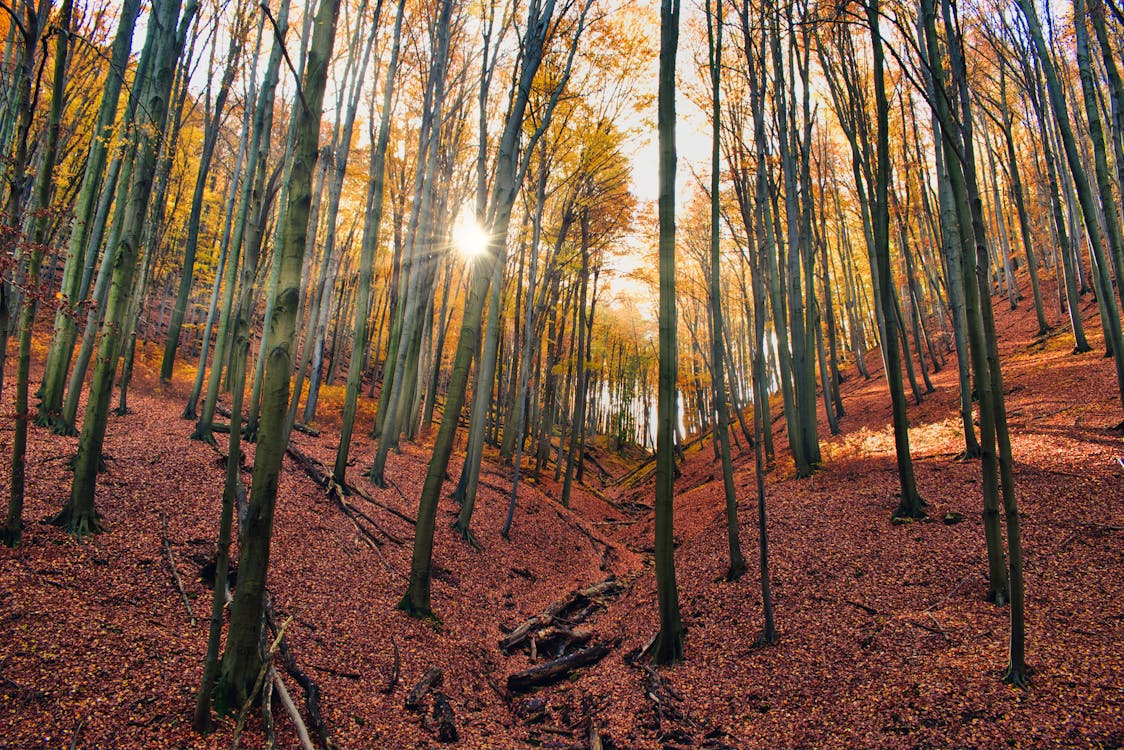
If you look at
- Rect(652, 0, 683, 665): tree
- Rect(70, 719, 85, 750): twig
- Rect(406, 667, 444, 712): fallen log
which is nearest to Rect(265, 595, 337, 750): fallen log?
Rect(406, 667, 444, 712): fallen log

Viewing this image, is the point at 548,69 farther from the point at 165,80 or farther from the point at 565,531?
the point at 565,531

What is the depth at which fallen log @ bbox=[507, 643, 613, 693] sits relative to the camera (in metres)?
5.18

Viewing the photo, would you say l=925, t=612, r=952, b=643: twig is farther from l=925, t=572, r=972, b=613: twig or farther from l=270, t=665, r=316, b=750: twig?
l=270, t=665, r=316, b=750: twig

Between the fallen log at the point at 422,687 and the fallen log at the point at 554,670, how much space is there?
2.77 feet

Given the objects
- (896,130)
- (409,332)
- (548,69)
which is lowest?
(409,332)

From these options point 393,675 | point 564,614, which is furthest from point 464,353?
point 564,614

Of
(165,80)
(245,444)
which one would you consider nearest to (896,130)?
(165,80)

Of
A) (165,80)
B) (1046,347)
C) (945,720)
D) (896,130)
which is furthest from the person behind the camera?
(896,130)

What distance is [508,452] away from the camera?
17.0 m

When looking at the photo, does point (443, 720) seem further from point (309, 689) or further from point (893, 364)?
point (893, 364)

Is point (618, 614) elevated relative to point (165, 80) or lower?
lower

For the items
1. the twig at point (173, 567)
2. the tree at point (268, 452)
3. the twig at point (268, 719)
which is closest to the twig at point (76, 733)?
the tree at point (268, 452)

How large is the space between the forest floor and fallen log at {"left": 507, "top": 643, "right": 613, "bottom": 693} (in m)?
0.19

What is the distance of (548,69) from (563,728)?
1052cm
